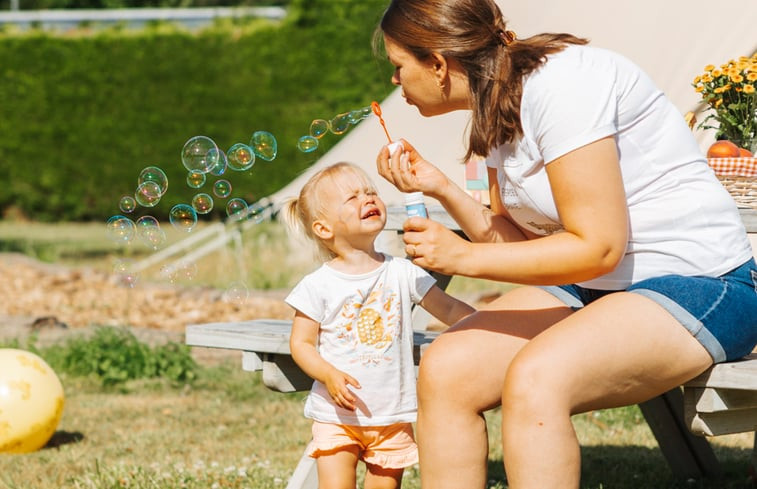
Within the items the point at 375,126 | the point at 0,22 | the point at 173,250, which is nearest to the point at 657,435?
the point at 375,126

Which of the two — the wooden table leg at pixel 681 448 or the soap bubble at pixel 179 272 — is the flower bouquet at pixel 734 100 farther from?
the soap bubble at pixel 179 272

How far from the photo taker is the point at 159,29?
13.1m

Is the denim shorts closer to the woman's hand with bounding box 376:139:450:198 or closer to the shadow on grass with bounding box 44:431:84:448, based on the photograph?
the woman's hand with bounding box 376:139:450:198

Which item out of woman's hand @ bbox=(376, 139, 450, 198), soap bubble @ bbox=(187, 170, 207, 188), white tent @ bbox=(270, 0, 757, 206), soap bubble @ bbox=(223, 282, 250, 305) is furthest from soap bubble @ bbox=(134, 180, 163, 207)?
white tent @ bbox=(270, 0, 757, 206)

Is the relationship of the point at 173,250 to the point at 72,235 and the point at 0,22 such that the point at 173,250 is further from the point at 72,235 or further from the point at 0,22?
the point at 0,22

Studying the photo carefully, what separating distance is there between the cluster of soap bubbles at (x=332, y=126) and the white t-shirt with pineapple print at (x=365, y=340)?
1.49 feet

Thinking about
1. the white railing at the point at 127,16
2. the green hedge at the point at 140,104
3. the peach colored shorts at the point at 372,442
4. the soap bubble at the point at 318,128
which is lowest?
the peach colored shorts at the point at 372,442

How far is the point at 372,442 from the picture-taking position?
8.08 ft

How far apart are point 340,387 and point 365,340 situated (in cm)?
17

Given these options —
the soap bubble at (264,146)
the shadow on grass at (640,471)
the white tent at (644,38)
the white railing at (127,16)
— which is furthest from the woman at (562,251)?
the white railing at (127,16)

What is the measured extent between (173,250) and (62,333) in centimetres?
271

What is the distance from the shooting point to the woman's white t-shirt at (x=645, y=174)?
2.00 meters

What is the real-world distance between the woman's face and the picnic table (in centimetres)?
60

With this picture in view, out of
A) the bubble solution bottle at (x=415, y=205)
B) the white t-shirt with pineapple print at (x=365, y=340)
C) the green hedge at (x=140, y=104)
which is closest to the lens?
the bubble solution bottle at (x=415, y=205)
